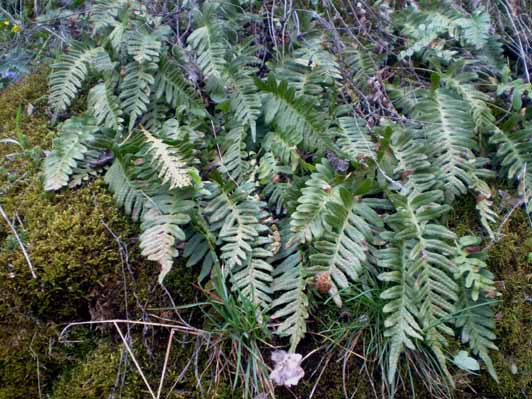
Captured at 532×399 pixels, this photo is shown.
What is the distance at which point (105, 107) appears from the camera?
216cm

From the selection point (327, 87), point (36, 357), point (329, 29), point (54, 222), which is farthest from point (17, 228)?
point (329, 29)

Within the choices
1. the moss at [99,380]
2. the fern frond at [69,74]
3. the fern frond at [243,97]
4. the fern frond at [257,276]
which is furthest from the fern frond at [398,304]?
the fern frond at [69,74]

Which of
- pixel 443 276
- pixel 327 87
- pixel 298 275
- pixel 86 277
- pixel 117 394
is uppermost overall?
pixel 327 87

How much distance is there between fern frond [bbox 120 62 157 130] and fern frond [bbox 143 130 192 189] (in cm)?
24

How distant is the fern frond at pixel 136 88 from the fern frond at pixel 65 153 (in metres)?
0.17

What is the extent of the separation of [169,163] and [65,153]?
0.47m

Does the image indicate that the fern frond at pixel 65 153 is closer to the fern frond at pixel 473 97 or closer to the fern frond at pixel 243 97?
the fern frond at pixel 243 97

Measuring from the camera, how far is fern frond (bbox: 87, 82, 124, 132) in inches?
83.7

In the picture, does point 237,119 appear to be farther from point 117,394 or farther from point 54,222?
point 117,394

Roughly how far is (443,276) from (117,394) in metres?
1.20

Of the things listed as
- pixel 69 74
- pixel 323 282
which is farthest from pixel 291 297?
pixel 69 74

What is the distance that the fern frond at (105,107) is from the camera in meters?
2.12

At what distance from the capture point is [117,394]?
5.77 feet

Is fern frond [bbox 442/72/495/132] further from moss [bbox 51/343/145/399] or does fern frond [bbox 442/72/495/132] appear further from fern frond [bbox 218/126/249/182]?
moss [bbox 51/343/145/399]
